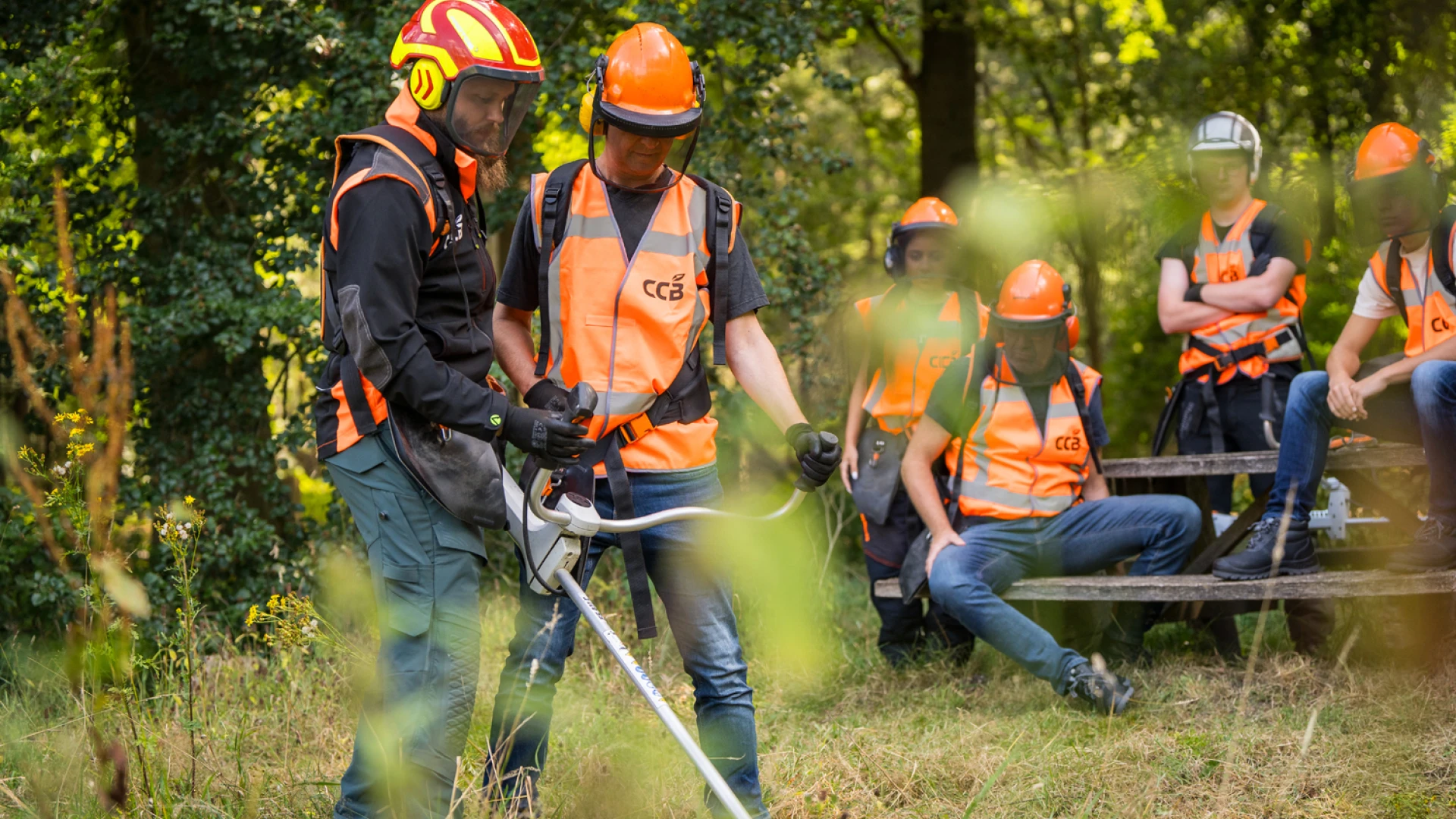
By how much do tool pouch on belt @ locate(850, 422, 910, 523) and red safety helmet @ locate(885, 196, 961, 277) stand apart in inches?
28.5

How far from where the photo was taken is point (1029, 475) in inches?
189

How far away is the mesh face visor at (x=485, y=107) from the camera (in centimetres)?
264

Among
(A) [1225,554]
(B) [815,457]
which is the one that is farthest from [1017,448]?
(B) [815,457]

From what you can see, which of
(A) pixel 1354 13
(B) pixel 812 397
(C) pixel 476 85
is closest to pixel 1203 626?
(B) pixel 812 397

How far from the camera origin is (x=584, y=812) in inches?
126

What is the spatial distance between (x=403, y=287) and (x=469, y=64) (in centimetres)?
51

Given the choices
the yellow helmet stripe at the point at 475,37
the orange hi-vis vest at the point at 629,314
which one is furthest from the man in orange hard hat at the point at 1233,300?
the yellow helmet stripe at the point at 475,37

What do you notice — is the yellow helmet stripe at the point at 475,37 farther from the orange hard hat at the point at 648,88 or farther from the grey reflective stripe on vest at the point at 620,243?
the grey reflective stripe on vest at the point at 620,243

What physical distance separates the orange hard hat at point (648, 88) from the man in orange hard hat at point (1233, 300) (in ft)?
9.46

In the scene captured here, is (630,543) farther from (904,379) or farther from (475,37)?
(904,379)

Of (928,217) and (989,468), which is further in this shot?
(928,217)

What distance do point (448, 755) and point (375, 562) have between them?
0.45m

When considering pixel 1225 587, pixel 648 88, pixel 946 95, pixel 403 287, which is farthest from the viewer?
pixel 946 95

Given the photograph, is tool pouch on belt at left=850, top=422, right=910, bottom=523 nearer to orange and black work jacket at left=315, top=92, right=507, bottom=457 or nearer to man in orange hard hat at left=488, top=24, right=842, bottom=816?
man in orange hard hat at left=488, top=24, right=842, bottom=816
